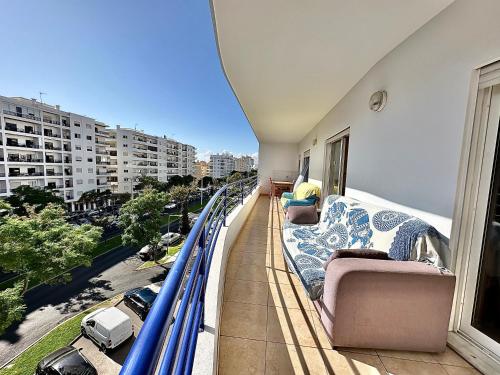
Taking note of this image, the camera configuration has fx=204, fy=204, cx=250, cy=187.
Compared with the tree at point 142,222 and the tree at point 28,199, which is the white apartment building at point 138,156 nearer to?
the tree at point 28,199

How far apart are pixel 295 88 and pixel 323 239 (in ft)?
A: 7.45

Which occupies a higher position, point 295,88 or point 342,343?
point 295,88

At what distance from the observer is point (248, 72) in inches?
104

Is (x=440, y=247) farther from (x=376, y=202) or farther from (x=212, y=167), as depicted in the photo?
(x=212, y=167)

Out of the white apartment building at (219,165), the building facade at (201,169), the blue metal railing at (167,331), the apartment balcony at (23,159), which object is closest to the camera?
the blue metal railing at (167,331)

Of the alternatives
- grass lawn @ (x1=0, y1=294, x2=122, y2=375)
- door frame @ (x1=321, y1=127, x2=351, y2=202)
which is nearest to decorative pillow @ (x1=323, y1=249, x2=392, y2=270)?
door frame @ (x1=321, y1=127, x2=351, y2=202)

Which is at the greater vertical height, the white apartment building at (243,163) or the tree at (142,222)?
the white apartment building at (243,163)

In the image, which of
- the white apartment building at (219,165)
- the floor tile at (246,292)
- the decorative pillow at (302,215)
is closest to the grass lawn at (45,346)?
the floor tile at (246,292)

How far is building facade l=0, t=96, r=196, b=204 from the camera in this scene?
1767 centimetres

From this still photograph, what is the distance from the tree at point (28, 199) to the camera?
49.7ft

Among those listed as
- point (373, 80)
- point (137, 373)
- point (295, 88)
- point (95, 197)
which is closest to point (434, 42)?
point (373, 80)

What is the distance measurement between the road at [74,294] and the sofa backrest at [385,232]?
31.9 ft

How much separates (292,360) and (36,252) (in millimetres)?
11134

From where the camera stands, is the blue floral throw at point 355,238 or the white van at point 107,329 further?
the white van at point 107,329
